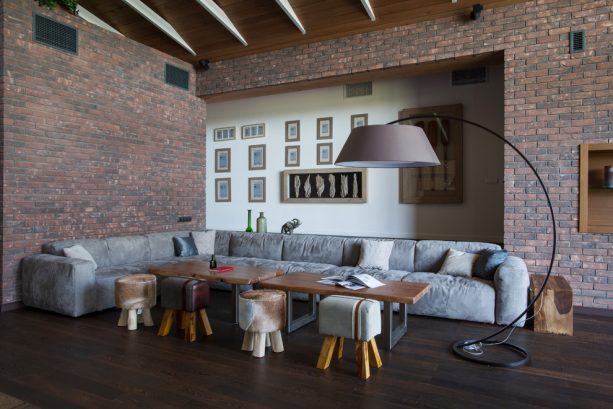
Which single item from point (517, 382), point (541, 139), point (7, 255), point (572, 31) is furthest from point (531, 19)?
point (7, 255)

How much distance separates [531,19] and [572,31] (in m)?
0.44

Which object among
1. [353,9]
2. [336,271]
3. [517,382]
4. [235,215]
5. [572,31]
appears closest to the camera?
[517,382]

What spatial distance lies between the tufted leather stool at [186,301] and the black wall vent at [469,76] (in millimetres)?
4426

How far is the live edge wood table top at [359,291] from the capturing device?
124 inches

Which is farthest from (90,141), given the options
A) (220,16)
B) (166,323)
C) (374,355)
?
(374,355)

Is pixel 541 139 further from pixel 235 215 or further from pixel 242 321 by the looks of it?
pixel 235 215

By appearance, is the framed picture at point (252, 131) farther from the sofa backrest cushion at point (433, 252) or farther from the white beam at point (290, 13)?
the sofa backrest cushion at point (433, 252)

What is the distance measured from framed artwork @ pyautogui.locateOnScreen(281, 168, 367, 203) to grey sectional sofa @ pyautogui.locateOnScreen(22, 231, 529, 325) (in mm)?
1214

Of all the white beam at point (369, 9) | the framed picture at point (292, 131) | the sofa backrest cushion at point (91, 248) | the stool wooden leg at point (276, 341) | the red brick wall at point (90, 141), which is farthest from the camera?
the framed picture at point (292, 131)

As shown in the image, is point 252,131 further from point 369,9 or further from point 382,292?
point 382,292

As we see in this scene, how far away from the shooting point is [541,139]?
4691 mm

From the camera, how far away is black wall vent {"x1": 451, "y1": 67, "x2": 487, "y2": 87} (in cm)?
578

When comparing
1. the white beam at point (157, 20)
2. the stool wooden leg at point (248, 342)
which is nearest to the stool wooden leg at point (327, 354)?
the stool wooden leg at point (248, 342)

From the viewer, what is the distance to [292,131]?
281 inches
